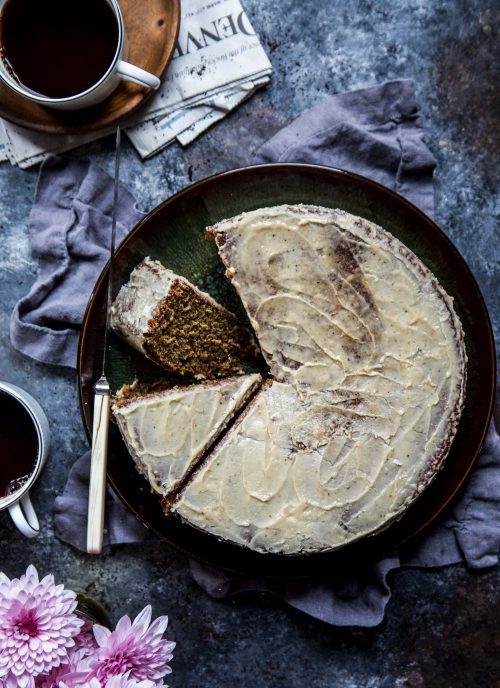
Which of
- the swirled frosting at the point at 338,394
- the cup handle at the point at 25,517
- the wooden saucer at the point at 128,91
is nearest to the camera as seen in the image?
the swirled frosting at the point at 338,394

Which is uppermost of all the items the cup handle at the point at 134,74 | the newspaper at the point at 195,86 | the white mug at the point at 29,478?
the cup handle at the point at 134,74

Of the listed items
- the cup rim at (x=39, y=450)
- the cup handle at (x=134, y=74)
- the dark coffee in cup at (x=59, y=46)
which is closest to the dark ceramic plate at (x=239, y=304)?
the cup rim at (x=39, y=450)

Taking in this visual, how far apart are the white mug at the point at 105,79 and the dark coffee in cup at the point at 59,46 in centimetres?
4

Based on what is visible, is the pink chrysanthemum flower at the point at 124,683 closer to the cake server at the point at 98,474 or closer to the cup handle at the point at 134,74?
the cake server at the point at 98,474

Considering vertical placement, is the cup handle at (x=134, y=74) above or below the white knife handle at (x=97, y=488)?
above

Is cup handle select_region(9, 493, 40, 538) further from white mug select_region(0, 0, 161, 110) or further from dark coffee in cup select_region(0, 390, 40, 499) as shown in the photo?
white mug select_region(0, 0, 161, 110)

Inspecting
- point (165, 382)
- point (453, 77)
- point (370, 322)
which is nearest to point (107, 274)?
point (165, 382)

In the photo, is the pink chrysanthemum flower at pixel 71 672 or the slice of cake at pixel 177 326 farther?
the slice of cake at pixel 177 326

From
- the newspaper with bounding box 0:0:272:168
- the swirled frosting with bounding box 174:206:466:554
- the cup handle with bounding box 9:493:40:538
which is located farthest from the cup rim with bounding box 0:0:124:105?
the cup handle with bounding box 9:493:40:538

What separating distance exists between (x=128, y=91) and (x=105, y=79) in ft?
0.87

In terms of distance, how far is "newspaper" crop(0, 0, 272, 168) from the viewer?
11.7 ft

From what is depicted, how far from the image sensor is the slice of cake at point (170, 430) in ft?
10.2

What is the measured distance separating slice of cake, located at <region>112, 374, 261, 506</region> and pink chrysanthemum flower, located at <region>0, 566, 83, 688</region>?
62 cm

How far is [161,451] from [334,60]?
2.03 metres
